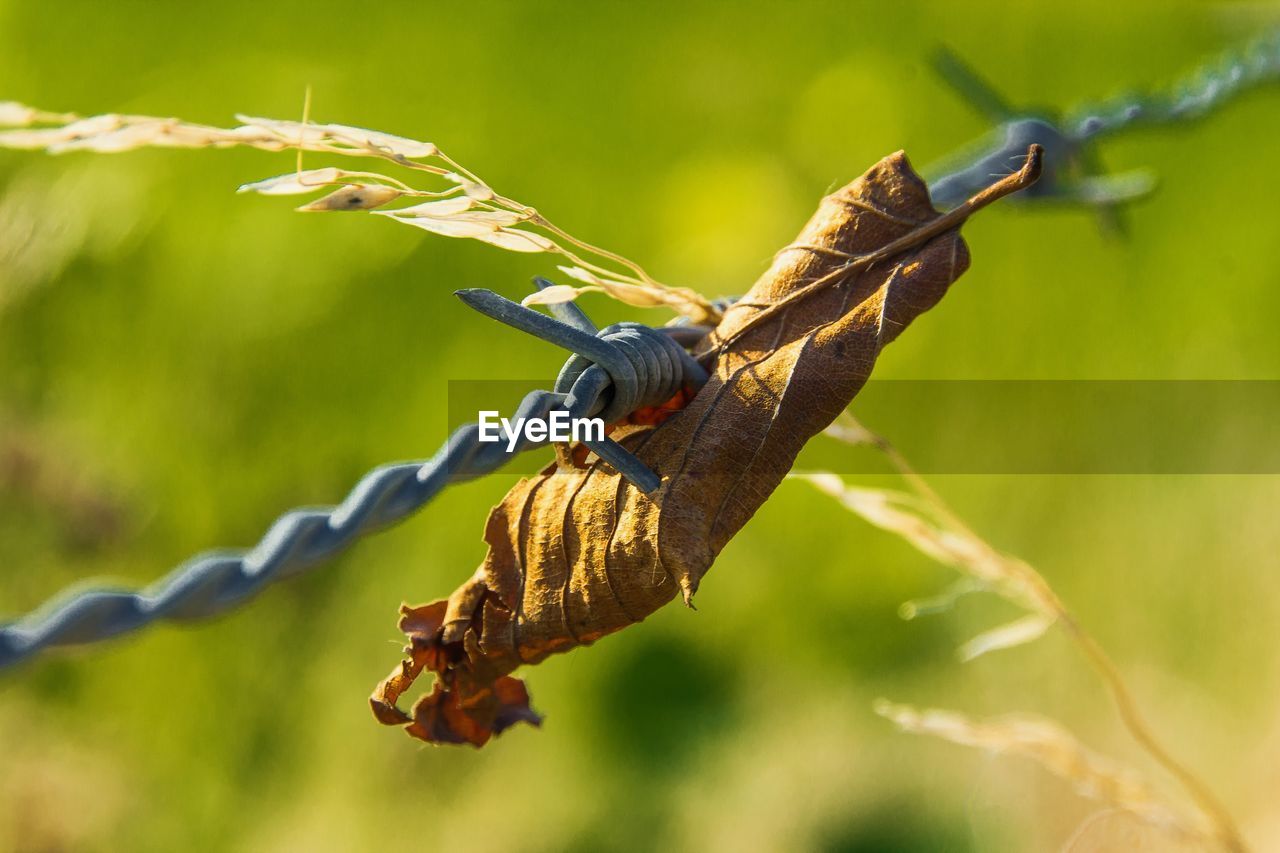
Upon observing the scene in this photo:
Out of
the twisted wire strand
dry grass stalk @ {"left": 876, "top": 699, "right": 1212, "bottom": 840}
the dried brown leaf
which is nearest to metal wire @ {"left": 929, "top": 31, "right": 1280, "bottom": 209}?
the twisted wire strand

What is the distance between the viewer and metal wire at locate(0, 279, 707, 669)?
394 millimetres

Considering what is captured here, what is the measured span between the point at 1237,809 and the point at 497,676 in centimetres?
135

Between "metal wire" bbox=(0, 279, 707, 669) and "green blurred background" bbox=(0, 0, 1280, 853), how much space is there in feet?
3.62

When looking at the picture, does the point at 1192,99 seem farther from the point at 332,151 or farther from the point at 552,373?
the point at 552,373

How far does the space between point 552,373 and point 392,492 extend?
1454 millimetres

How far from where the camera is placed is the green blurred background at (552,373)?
1.66 metres

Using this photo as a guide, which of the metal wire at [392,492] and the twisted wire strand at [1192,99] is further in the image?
the twisted wire strand at [1192,99]

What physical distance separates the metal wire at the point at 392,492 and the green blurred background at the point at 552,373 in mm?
1102

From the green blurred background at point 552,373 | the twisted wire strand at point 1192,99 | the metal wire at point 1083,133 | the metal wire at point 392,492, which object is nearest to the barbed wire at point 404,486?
the metal wire at point 392,492

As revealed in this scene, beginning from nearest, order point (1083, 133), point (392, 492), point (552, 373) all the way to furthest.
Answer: point (392, 492) → point (1083, 133) → point (552, 373)

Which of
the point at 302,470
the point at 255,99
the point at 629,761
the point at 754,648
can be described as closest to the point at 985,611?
the point at 754,648

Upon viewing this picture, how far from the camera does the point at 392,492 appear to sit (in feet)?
1.48

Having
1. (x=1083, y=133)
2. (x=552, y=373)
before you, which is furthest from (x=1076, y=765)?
(x=552, y=373)

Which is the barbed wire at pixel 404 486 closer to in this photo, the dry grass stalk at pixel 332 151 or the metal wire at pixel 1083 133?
the dry grass stalk at pixel 332 151
